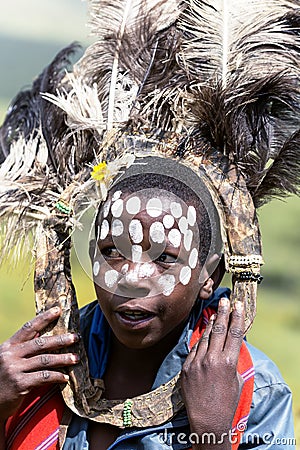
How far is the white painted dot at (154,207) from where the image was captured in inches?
88.4

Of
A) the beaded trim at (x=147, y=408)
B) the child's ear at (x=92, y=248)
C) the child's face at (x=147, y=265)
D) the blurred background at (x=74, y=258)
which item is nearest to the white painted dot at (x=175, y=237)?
the child's face at (x=147, y=265)

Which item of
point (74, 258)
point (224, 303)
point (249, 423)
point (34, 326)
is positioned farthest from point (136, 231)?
point (74, 258)

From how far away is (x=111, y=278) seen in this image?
89.4 inches

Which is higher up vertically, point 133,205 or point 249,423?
point 133,205

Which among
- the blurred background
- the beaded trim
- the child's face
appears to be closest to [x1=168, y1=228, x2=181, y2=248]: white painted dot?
the child's face

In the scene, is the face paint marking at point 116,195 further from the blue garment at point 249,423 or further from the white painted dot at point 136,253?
the blue garment at point 249,423

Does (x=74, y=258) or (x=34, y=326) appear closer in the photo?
(x=34, y=326)

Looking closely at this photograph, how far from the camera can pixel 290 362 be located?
554 cm

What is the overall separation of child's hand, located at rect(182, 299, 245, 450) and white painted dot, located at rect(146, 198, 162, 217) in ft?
0.91

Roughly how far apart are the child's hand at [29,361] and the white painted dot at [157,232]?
0.36m

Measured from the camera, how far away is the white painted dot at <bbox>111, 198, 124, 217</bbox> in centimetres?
228

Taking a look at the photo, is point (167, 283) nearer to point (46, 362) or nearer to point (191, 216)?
point (191, 216)

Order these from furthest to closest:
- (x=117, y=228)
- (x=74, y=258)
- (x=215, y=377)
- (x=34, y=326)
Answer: (x=74, y=258) < (x=34, y=326) < (x=117, y=228) < (x=215, y=377)

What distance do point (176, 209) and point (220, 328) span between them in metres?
0.31
